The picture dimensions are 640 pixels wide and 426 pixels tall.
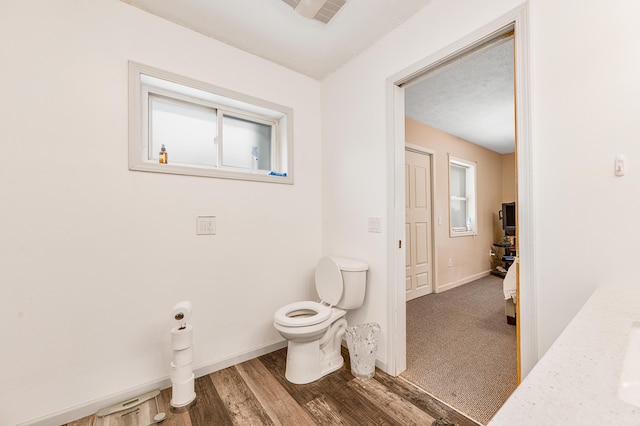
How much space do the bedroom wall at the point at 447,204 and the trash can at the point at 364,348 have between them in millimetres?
2341

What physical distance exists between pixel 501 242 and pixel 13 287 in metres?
6.43

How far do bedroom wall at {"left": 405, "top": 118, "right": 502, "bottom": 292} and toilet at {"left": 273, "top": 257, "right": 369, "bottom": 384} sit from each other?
89.4 inches

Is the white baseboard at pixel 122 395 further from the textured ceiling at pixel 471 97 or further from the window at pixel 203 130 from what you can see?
the textured ceiling at pixel 471 97

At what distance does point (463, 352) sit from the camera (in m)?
2.23

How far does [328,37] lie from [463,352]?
107 inches

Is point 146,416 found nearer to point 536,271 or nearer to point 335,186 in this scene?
point 335,186

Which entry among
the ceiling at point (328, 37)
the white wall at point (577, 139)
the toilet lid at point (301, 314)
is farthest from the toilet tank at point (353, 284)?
the ceiling at point (328, 37)

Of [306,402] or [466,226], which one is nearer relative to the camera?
[306,402]

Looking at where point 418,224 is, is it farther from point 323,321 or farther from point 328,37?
point 328,37

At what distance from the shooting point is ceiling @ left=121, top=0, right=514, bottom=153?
172 centimetres

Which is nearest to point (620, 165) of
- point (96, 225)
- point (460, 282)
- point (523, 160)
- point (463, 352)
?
point (523, 160)

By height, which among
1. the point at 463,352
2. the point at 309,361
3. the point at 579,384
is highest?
the point at 579,384

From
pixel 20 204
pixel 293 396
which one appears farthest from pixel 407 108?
pixel 20 204

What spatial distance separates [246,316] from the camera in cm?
214
